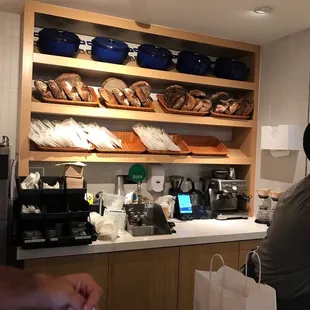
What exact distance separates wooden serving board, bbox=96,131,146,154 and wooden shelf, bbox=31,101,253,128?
0.63ft

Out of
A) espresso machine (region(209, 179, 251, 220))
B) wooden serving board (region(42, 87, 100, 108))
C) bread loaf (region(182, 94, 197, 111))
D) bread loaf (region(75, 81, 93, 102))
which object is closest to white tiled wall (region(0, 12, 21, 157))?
wooden serving board (region(42, 87, 100, 108))

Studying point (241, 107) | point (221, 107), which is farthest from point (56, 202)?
point (241, 107)

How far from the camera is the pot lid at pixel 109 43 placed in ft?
9.36

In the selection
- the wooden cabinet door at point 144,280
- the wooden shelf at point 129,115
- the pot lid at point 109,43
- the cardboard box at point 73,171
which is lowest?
the wooden cabinet door at point 144,280

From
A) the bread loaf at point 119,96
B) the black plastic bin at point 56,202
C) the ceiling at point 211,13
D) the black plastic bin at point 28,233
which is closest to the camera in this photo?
the black plastic bin at point 28,233

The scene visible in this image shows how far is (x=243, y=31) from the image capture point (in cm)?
307

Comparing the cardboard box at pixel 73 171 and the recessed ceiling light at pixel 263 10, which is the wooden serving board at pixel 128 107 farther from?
the recessed ceiling light at pixel 263 10

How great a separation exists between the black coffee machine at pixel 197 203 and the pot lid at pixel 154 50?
1.12 metres

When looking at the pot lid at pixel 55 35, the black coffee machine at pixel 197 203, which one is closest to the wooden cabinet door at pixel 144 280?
the black coffee machine at pixel 197 203

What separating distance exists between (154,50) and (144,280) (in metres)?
1.74

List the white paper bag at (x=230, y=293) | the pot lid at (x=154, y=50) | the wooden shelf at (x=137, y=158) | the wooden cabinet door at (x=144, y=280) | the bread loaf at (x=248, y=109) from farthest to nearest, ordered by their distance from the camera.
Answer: the bread loaf at (x=248, y=109) < the pot lid at (x=154, y=50) < the wooden shelf at (x=137, y=158) < the wooden cabinet door at (x=144, y=280) < the white paper bag at (x=230, y=293)

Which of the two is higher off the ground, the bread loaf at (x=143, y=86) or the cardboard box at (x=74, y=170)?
the bread loaf at (x=143, y=86)

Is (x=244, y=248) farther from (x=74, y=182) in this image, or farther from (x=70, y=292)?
(x=70, y=292)

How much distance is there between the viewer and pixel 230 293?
1.45m
